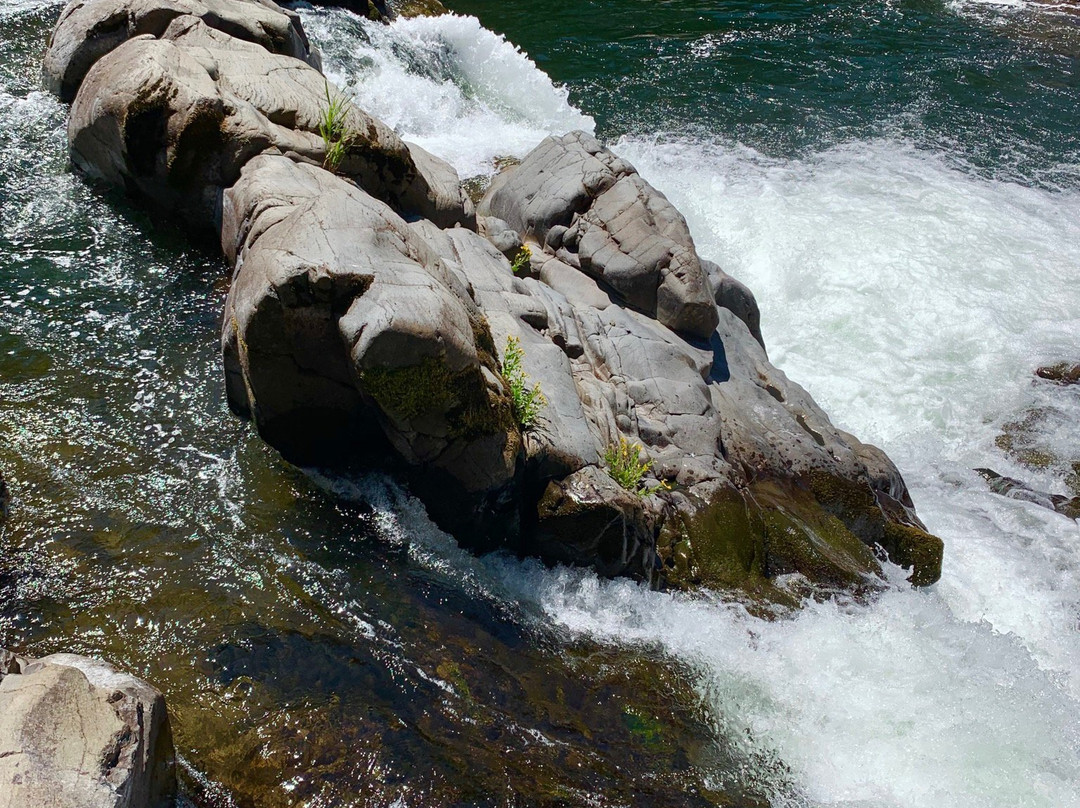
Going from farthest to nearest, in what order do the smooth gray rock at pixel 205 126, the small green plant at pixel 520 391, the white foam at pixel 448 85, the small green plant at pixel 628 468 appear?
the white foam at pixel 448 85 < the smooth gray rock at pixel 205 126 < the small green plant at pixel 628 468 < the small green plant at pixel 520 391

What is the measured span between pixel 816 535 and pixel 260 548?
15.0 ft

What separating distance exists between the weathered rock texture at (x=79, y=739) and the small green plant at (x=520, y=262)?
18.6 ft

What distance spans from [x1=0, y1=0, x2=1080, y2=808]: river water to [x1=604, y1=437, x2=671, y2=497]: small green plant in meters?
0.88

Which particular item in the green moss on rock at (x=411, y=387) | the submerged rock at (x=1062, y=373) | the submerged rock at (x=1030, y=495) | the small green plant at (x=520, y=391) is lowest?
the submerged rock at (x=1030, y=495)

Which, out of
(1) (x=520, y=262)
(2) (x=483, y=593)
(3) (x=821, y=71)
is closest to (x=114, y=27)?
(1) (x=520, y=262)

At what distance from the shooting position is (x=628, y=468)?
22.7 feet

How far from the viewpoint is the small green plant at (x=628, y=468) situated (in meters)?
6.88

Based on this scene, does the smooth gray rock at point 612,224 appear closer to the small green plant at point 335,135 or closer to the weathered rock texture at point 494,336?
the weathered rock texture at point 494,336

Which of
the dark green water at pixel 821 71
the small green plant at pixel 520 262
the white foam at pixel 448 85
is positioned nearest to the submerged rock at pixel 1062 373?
the dark green water at pixel 821 71

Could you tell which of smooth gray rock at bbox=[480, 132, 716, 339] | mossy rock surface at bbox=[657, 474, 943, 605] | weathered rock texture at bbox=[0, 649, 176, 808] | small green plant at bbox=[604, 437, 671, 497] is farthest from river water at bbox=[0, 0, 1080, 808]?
smooth gray rock at bbox=[480, 132, 716, 339]

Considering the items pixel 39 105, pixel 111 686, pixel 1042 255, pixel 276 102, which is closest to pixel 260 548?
pixel 111 686

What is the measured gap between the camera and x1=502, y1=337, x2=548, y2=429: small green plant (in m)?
6.56

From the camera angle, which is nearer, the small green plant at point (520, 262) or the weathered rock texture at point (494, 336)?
the weathered rock texture at point (494, 336)

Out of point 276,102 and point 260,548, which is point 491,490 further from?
point 276,102
